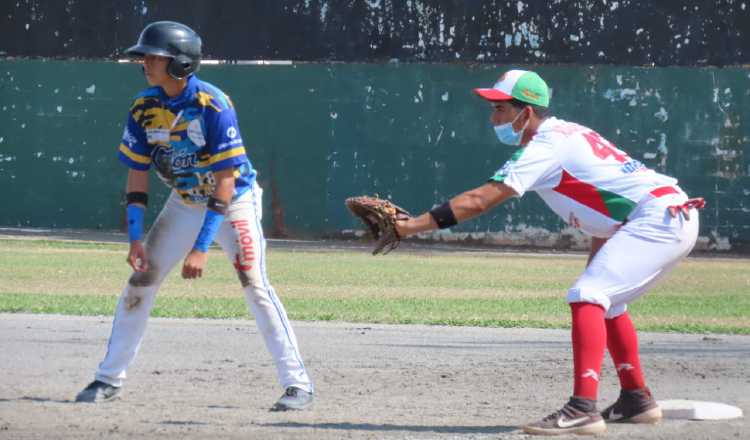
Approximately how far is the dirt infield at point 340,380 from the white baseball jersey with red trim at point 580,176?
1106mm

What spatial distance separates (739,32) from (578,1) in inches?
111

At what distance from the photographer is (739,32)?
24.8m

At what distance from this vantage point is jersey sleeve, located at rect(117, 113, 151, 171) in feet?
24.8

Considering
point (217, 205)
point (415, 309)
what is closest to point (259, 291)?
point (217, 205)

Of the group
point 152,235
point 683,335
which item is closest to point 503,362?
point 683,335

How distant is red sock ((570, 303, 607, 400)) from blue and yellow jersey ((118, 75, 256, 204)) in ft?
6.27

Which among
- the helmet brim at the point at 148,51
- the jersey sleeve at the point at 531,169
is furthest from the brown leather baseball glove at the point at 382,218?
the helmet brim at the point at 148,51

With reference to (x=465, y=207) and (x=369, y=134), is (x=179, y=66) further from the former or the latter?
(x=369, y=134)

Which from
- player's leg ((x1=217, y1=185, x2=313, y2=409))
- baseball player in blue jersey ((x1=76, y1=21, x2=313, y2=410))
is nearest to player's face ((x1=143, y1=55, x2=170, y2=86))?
baseball player in blue jersey ((x1=76, y1=21, x2=313, y2=410))

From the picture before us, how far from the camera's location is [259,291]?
759cm

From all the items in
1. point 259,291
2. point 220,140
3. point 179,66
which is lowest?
point 259,291

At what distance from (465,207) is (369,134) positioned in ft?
61.6

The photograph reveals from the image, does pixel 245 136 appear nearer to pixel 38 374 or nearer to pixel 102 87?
pixel 102 87

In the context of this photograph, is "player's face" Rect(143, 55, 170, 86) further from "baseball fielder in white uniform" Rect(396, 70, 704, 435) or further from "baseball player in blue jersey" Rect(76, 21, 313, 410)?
"baseball fielder in white uniform" Rect(396, 70, 704, 435)
